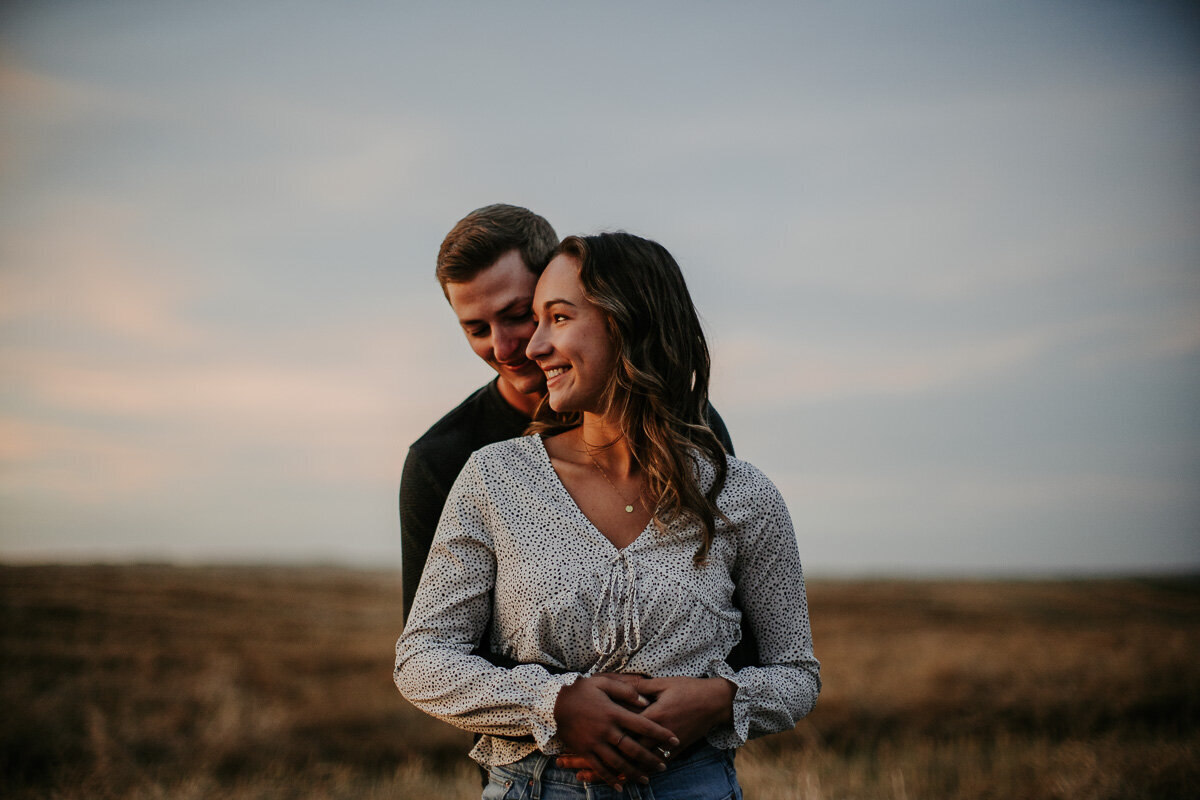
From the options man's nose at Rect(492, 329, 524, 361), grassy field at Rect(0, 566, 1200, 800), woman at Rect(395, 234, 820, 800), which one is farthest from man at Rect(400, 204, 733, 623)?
grassy field at Rect(0, 566, 1200, 800)

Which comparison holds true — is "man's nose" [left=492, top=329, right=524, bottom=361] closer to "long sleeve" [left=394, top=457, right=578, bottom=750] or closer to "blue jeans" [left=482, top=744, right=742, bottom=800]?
"long sleeve" [left=394, top=457, right=578, bottom=750]

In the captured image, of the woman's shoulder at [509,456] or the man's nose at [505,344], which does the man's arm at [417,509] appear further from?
the woman's shoulder at [509,456]

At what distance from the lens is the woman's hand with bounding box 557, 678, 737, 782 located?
2.37 m

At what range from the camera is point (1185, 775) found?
7438 millimetres

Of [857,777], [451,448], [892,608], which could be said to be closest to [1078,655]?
[892,608]

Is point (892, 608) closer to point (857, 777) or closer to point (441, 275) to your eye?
point (857, 777)

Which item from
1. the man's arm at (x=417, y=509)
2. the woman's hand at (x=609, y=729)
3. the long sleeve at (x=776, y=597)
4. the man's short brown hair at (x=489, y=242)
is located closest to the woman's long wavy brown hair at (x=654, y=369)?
the long sleeve at (x=776, y=597)

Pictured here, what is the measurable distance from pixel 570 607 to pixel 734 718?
54 cm

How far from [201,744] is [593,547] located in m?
9.86

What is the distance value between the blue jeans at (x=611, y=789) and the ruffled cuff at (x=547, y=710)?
0.14 metres

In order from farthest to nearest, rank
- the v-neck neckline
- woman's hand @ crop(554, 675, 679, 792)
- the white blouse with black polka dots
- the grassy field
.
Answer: the grassy field, the v-neck neckline, the white blouse with black polka dots, woman's hand @ crop(554, 675, 679, 792)

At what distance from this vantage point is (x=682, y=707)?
2391 mm

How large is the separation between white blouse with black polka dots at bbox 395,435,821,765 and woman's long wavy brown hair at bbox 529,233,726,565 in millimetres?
76

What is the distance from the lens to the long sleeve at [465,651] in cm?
238
